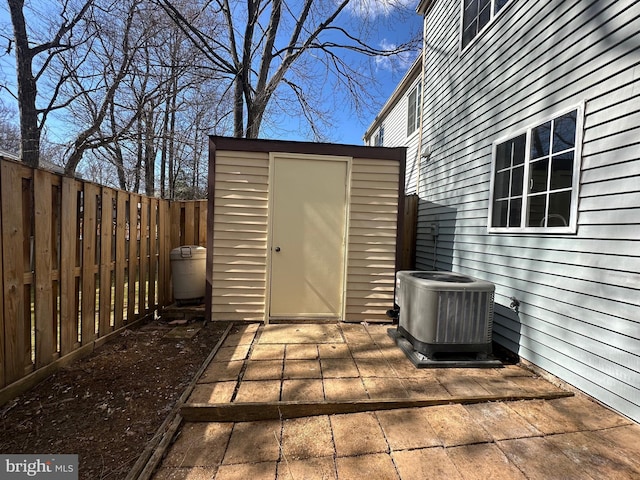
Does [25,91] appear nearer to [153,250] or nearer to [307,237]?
[153,250]

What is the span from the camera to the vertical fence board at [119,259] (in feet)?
11.2

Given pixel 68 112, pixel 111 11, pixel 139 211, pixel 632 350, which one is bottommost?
pixel 632 350

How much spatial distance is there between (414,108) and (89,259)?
7178mm

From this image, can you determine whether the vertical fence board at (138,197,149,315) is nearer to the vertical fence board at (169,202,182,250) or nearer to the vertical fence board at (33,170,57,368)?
the vertical fence board at (169,202,182,250)

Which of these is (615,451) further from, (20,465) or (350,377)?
(20,465)

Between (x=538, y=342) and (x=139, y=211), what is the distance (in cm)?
479

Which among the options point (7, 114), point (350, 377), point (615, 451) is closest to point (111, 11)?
point (7, 114)

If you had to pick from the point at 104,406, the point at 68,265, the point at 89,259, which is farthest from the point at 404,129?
the point at 104,406

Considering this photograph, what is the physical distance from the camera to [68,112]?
31.8 feet

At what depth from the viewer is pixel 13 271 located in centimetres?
217

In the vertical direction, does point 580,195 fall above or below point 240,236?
above

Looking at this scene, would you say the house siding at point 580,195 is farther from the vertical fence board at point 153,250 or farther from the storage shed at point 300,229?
the vertical fence board at point 153,250

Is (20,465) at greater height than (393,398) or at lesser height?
lesser

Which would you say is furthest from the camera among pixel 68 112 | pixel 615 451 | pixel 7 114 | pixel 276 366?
pixel 7 114
